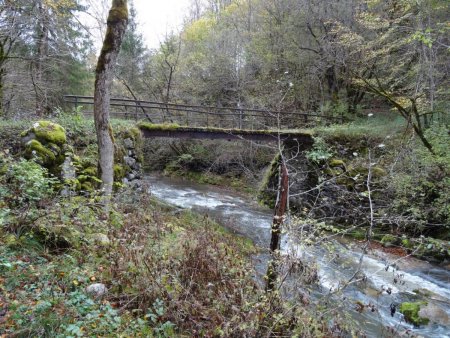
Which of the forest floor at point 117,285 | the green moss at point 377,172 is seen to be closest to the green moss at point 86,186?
the forest floor at point 117,285

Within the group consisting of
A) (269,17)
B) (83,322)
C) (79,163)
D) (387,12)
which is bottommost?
(83,322)

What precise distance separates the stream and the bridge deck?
313cm

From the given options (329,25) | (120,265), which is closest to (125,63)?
(329,25)

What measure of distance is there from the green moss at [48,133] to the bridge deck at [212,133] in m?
6.04

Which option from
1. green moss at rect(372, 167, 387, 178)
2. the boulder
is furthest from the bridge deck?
the boulder

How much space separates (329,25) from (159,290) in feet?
59.4

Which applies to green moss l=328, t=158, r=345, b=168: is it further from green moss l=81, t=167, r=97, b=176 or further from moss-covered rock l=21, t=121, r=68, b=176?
moss-covered rock l=21, t=121, r=68, b=176

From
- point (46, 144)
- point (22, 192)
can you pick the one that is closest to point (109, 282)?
point (22, 192)

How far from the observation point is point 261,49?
2072 centimetres

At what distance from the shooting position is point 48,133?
729cm

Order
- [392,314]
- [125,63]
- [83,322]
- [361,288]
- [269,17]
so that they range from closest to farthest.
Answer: [83,322], [392,314], [361,288], [269,17], [125,63]

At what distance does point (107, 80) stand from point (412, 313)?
775 centimetres

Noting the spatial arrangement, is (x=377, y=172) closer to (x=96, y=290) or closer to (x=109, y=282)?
(x=109, y=282)

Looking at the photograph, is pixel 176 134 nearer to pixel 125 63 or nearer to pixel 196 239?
pixel 196 239
